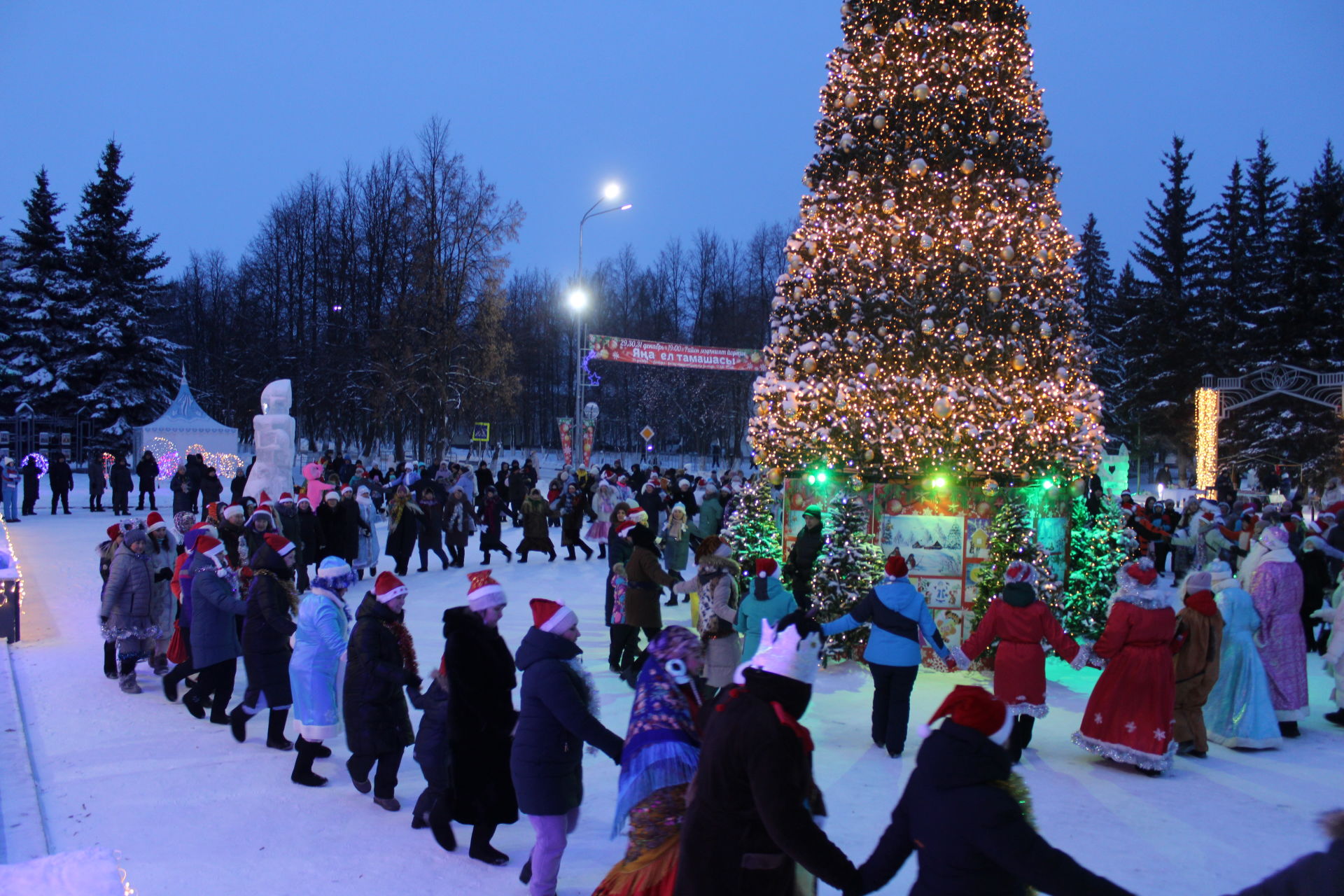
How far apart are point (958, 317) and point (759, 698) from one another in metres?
8.46

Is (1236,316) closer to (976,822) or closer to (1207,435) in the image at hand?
(1207,435)

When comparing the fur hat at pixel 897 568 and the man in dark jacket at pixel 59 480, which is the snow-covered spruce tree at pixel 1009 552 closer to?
the fur hat at pixel 897 568

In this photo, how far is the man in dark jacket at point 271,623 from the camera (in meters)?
6.73

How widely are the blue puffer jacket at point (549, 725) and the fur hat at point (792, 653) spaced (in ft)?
4.23

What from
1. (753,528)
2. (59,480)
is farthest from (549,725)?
(59,480)

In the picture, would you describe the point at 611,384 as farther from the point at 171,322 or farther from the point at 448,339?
the point at 171,322

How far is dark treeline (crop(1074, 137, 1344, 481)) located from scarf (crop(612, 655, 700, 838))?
35.3m

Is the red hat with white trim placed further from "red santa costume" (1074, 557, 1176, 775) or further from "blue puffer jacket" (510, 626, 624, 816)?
"red santa costume" (1074, 557, 1176, 775)

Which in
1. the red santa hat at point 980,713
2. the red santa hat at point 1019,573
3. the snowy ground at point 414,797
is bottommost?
the snowy ground at point 414,797

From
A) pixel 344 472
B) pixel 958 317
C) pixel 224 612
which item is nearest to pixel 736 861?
pixel 224 612

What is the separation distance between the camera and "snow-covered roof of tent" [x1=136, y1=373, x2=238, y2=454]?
2872 centimetres

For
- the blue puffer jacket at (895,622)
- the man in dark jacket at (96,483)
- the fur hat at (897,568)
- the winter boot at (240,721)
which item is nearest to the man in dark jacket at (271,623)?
the winter boot at (240,721)

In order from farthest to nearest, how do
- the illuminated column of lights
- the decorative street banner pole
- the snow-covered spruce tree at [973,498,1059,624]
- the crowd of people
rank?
the decorative street banner pole → the illuminated column of lights → the snow-covered spruce tree at [973,498,1059,624] → the crowd of people

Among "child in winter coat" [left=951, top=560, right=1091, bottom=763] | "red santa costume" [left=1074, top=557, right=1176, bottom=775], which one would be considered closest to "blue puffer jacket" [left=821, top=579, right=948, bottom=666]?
"child in winter coat" [left=951, top=560, right=1091, bottom=763]
